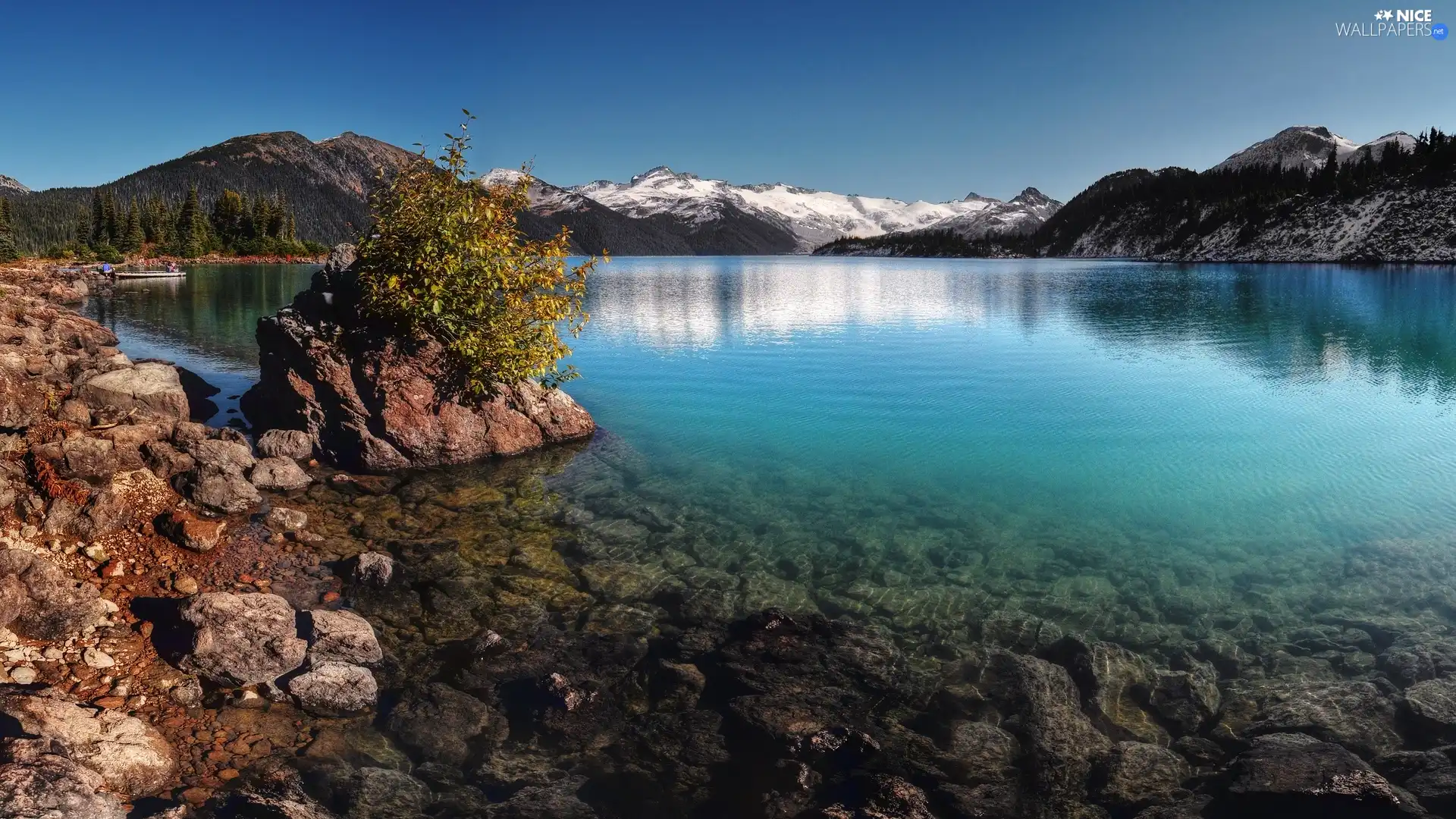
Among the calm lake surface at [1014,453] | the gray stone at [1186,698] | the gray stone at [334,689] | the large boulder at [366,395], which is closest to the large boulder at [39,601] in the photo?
the gray stone at [334,689]

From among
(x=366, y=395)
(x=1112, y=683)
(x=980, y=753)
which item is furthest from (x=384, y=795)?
(x=366, y=395)

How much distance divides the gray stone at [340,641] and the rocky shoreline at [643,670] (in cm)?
4

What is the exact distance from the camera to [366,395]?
21.8m

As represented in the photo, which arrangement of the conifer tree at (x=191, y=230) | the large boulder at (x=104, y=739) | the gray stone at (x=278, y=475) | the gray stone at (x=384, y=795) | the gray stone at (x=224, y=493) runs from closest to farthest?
1. the large boulder at (x=104, y=739)
2. the gray stone at (x=384, y=795)
3. the gray stone at (x=224, y=493)
4. the gray stone at (x=278, y=475)
5. the conifer tree at (x=191, y=230)

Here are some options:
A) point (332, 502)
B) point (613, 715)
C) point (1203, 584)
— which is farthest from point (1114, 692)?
point (332, 502)

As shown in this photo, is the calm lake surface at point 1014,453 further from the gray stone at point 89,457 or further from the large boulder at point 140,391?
the gray stone at point 89,457

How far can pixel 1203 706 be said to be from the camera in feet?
36.5

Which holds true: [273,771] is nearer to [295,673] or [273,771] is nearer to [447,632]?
[295,673]

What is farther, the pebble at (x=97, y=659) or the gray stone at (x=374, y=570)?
the gray stone at (x=374, y=570)

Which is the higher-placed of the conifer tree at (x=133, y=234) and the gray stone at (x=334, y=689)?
the conifer tree at (x=133, y=234)

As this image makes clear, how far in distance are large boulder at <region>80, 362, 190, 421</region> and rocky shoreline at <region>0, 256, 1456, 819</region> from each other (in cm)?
389

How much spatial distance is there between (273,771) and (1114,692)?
37.1ft

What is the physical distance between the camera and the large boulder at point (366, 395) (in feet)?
70.5

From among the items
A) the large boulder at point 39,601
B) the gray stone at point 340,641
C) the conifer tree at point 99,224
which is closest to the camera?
the large boulder at point 39,601
